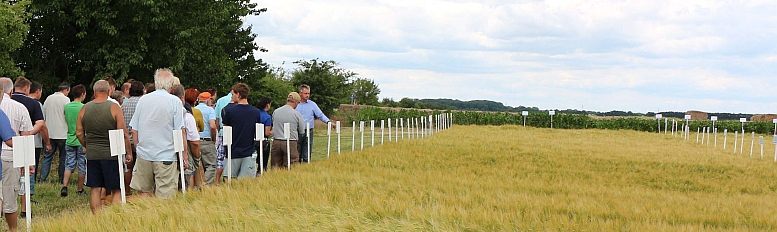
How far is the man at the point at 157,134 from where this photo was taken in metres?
8.44

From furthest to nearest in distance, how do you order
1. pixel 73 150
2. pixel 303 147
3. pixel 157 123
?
pixel 303 147, pixel 73 150, pixel 157 123

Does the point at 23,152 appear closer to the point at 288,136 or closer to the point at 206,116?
the point at 206,116

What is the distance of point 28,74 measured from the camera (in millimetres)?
22891

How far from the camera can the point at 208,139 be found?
1134 centimetres

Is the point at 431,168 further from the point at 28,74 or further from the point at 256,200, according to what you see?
the point at 28,74

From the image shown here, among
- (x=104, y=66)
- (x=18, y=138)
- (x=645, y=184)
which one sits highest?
(x=104, y=66)

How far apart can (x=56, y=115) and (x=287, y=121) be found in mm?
3769

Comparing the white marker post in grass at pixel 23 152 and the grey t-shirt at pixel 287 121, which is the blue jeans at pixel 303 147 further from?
the white marker post in grass at pixel 23 152

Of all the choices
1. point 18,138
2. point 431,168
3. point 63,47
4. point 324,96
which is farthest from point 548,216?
point 324,96

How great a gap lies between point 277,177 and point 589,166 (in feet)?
33.5

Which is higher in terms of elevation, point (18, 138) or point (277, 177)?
→ point (18, 138)

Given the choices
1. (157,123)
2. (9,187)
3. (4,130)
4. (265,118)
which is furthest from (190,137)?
(4,130)

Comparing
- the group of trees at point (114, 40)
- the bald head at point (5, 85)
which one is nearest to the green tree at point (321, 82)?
the group of trees at point (114, 40)

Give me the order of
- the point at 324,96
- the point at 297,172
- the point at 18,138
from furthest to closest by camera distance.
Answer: the point at 324,96 → the point at 297,172 → the point at 18,138
